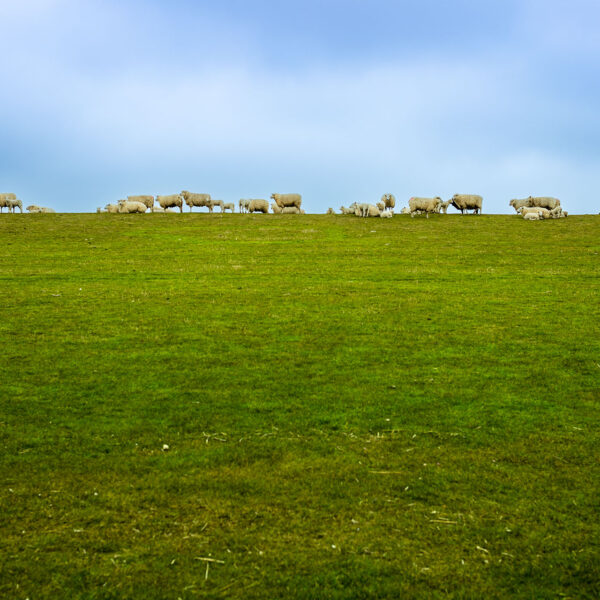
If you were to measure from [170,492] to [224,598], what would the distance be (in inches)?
85.0

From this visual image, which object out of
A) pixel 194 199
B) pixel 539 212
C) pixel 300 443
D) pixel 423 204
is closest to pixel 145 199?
pixel 194 199

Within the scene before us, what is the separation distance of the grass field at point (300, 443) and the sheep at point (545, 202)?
34.4 metres

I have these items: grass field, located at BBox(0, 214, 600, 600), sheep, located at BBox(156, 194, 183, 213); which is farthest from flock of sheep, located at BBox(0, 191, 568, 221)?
grass field, located at BBox(0, 214, 600, 600)

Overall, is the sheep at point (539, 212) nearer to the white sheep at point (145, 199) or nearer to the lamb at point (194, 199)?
the lamb at point (194, 199)

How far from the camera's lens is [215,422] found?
9.47 meters

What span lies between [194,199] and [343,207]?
1474cm

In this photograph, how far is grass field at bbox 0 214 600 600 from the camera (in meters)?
5.70

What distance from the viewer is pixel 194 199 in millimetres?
54438

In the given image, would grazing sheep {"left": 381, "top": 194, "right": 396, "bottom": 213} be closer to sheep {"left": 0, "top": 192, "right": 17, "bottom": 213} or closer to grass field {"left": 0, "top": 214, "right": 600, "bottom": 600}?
grass field {"left": 0, "top": 214, "right": 600, "bottom": 600}

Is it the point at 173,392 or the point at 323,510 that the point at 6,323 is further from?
the point at 323,510

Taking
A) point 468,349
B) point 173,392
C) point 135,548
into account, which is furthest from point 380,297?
point 135,548

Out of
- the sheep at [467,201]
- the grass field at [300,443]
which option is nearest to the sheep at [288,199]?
the sheep at [467,201]

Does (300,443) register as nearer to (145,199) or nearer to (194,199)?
(194,199)

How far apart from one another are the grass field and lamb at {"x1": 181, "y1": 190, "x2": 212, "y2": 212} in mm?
34148
